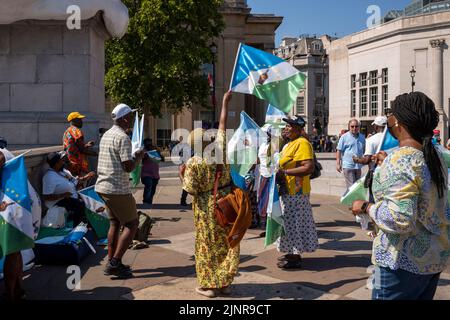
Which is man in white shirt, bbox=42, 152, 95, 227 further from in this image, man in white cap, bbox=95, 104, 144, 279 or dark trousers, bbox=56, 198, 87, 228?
man in white cap, bbox=95, 104, 144, 279

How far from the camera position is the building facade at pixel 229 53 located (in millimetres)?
40125

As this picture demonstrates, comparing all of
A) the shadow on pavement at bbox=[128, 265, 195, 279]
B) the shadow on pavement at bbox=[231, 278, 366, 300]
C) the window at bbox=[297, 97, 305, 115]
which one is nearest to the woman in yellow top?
the shadow on pavement at bbox=[231, 278, 366, 300]

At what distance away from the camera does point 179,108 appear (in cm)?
2950

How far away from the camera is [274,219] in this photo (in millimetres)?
5727

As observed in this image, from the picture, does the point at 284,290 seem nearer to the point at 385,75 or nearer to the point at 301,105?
the point at 385,75

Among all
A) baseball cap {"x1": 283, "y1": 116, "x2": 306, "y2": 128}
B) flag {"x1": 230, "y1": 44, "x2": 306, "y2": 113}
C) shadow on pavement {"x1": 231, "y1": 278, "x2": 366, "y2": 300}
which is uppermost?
flag {"x1": 230, "y1": 44, "x2": 306, "y2": 113}

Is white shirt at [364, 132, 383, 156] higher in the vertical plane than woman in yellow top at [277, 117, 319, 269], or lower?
higher

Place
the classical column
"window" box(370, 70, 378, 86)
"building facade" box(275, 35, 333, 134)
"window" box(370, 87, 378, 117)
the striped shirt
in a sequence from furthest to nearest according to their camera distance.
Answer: "building facade" box(275, 35, 333, 134) < "window" box(370, 87, 378, 117) < "window" box(370, 70, 378, 86) < the classical column < the striped shirt

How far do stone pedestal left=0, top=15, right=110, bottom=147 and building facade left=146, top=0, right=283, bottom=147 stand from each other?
29479 mm

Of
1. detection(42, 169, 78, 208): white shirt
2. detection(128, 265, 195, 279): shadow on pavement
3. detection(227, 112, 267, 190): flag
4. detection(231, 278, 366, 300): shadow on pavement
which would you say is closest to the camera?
detection(231, 278, 366, 300): shadow on pavement

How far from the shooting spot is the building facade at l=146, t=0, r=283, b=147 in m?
40.1

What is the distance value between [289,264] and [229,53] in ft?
119

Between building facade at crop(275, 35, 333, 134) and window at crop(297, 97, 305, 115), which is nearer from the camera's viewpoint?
building facade at crop(275, 35, 333, 134)

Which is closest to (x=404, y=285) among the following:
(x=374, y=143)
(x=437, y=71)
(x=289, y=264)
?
(x=289, y=264)
